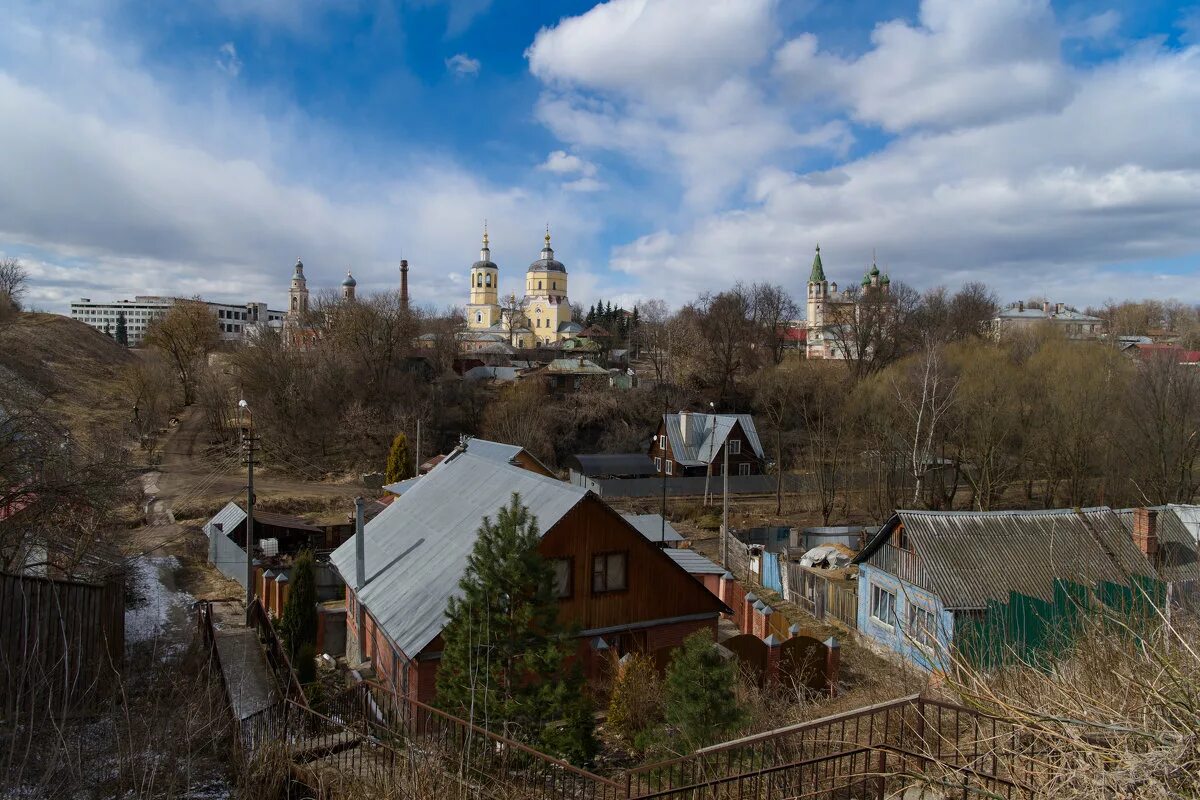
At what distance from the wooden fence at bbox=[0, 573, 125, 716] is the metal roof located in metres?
26.1

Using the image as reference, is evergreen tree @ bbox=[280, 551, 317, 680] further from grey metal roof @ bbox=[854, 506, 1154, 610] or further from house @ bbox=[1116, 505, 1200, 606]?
house @ bbox=[1116, 505, 1200, 606]

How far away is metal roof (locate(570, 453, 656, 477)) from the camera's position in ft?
118

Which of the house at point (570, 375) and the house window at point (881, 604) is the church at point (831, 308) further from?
the house window at point (881, 604)

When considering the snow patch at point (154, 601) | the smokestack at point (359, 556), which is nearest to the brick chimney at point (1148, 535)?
the smokestack at point (359, 556)

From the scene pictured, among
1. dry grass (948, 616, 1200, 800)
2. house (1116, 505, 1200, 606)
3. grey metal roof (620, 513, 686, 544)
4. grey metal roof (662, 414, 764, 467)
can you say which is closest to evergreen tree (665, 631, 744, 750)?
dry grass (948, 616, 1200, 800)

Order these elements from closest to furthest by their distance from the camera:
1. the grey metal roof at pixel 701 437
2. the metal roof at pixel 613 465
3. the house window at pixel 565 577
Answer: the house window at pixel 565 577
the metal roof at pixel 613 465
the grey metal roof at pixel 701 437

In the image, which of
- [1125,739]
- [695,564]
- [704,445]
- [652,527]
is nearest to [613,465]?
[704,445]

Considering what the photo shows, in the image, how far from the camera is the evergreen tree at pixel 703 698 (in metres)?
7.14

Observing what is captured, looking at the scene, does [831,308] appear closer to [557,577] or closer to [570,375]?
[570,375]

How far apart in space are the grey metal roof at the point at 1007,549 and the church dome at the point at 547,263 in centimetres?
8157

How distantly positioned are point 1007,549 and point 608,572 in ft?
29.3

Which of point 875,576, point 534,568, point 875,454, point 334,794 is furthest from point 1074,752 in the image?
point 875,454

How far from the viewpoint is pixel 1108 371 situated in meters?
29.7

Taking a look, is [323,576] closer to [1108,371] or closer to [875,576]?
[875,576]
